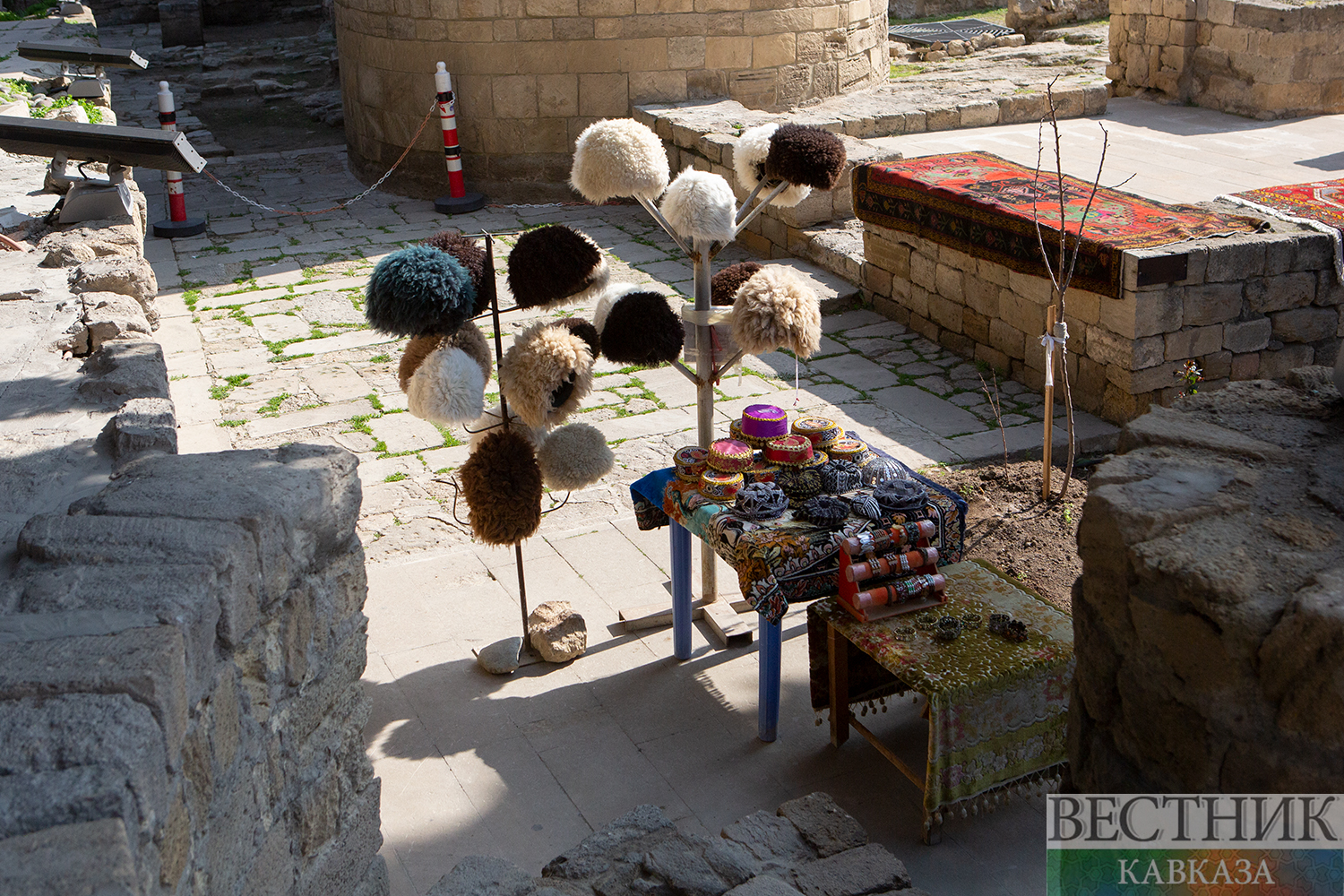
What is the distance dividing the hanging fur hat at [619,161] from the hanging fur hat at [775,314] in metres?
0.52

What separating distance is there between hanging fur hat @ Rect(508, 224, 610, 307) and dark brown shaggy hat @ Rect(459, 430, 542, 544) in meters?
0.50

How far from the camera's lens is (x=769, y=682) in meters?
3.83

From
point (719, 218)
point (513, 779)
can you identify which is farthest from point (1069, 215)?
point (513, 779)

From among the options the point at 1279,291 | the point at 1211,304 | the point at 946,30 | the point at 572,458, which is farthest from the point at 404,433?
the point at 946,30

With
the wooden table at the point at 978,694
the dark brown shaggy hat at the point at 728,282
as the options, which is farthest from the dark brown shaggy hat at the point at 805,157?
the wooden table at the point at 978,694

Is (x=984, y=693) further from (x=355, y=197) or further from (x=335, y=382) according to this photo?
(x=355, y=197)

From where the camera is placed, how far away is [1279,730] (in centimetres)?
183

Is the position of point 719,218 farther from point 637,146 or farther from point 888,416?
point 888,416

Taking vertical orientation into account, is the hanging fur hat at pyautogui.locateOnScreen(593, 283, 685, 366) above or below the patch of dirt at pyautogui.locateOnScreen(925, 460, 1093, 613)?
above

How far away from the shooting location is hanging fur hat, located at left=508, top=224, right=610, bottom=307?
3.81 metres

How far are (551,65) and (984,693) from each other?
26.7ft

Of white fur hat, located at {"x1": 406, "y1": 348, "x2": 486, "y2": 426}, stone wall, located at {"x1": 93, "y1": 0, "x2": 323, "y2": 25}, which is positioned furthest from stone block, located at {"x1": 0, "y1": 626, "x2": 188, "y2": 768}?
stone wall, located at {"x1": 93, "y1": 0, "x2": 323, "y2": 25}

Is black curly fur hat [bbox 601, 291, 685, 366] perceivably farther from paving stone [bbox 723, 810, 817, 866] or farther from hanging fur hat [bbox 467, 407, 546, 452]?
paving stone [bbox 723, 810, 817, 866]

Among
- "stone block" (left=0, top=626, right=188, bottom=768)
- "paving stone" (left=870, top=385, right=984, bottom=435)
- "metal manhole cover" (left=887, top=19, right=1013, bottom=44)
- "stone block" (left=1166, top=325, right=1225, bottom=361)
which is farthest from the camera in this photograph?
"metal manhole cover" (left=887, top=19, right=1013, bottom=44)
